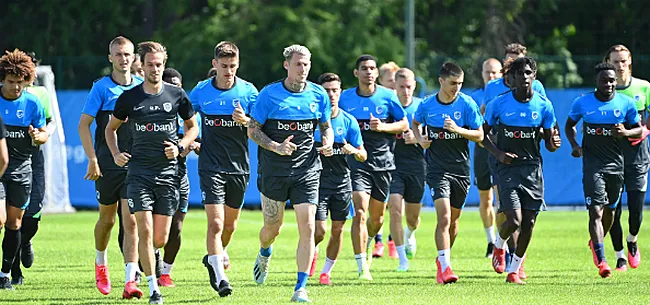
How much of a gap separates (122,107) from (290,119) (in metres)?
1.44

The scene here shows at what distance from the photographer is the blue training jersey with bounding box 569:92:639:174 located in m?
12.9

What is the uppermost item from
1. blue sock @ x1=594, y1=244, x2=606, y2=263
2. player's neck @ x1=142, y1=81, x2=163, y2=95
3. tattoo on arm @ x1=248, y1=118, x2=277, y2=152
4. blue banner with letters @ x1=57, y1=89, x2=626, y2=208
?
player's neck @ x1=142, y1=81, x2=163, y2=95

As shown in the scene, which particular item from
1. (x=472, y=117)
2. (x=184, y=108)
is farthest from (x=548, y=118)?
(x=184, y=108)

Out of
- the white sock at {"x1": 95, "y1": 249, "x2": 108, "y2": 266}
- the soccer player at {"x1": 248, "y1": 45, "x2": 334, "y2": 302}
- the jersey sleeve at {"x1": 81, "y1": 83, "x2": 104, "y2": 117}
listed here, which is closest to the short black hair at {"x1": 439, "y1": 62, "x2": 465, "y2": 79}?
the soccer player at {"x1": 248, "y1": 45, "x2": 334, "y2": 302}

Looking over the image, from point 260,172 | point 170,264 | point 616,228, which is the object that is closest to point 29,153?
point 170,264

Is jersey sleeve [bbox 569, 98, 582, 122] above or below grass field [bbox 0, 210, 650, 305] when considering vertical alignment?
above

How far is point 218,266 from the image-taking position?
10.6m

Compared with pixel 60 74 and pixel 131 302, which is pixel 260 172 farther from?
pixel 60 74

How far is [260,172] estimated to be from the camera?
35.1ft

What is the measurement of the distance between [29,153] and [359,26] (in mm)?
20663

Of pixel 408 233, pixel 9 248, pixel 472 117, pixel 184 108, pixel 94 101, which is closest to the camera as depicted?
pixel 184 108

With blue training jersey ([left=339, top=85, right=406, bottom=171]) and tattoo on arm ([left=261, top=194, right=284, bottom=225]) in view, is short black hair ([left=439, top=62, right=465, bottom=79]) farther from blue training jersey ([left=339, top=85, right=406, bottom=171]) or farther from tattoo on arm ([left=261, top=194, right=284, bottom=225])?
tattoo on arm ([left=261, top=194, right=284, bottom=225])

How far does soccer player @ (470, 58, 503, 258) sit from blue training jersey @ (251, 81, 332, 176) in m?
4.91

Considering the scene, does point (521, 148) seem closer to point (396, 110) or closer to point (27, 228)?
point (396, 110)
